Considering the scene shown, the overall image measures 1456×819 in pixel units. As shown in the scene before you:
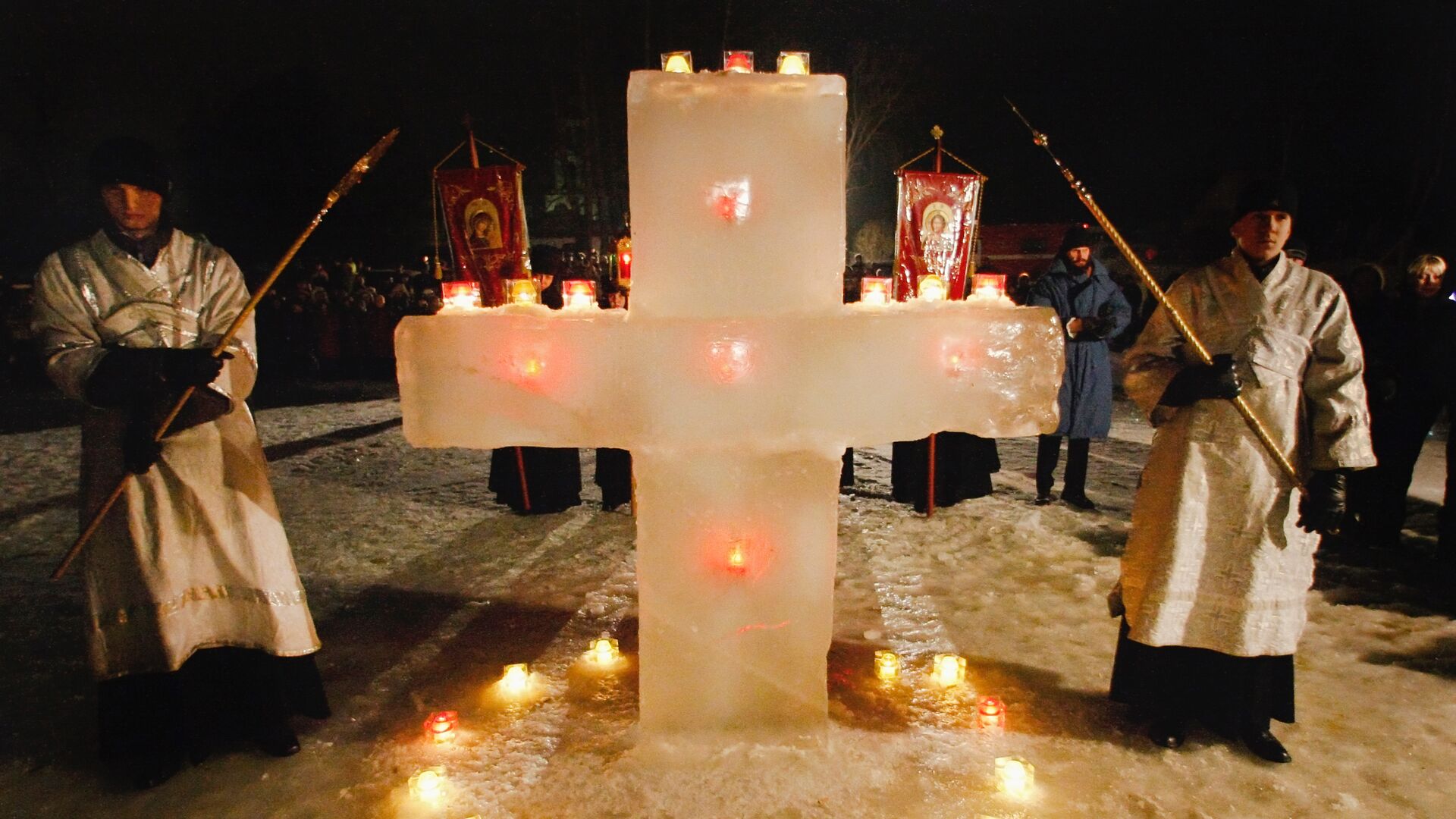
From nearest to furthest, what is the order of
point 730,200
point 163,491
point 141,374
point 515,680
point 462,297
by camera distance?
1. point 730,200
2. point 462,297
3. point 141,374
4. point 163,491
5. point 515,680

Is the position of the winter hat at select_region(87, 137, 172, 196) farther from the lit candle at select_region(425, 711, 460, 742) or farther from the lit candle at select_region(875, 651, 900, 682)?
the lit candle at select_region(875, 651, 900, 682)

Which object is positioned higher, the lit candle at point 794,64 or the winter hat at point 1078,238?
the lit candle at point 794,64

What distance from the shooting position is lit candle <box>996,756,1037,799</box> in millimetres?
2697

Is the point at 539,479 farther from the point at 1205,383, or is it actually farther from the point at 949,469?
the point at 1205,383

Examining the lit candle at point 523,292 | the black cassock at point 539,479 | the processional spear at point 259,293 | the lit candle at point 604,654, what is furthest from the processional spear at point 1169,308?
the black cassock at point 539,479

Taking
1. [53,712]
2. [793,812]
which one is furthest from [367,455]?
[793,812]

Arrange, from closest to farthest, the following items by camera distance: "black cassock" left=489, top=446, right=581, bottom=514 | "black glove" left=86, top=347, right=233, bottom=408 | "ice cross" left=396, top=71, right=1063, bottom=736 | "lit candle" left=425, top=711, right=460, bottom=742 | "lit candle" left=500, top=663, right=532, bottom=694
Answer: "ice cross" left=396, top=71, right=1063, bottom=736, "black glove" left=86, top=347, right=233, bottom=408, "lit candle" left=425, top=711, right=460, bottom=742, "lit candle" left=500, top=663, right=532, bottom=694, "black cassock" left=489, top=446, right=581, bottom=514

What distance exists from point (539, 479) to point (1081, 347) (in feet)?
14.6

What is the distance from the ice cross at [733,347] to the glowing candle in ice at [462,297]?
0.18 metres

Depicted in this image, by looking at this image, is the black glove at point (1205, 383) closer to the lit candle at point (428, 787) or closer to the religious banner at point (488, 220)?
the lit candle at point (428, 787)

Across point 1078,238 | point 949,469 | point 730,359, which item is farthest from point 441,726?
point 1078,238

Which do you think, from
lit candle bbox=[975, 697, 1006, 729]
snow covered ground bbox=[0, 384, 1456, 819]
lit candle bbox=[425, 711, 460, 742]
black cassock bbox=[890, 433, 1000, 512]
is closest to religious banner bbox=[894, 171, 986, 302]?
black cassock bbox=[890, 433, 1000, 512]

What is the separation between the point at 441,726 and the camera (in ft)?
9.99

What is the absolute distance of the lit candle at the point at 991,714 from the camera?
310cm
